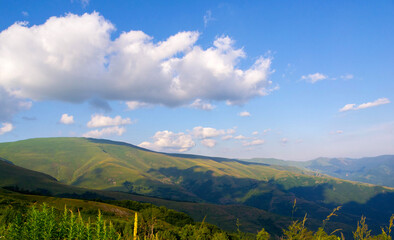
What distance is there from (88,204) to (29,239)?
143058mm

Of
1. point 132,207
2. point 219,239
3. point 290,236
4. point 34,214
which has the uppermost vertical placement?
point 34,214

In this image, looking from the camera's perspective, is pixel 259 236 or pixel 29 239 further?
pixel 259 236

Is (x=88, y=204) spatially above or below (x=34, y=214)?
below

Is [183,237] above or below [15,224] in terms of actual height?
below

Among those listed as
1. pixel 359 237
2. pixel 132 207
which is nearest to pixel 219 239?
pixel 359 237

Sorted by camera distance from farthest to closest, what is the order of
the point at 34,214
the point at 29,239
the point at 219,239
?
1. the point at 219,239
2. the point at 34,214
3. the point at 29,239

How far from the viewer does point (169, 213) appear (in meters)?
125

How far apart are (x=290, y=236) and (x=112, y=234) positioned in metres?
9.63

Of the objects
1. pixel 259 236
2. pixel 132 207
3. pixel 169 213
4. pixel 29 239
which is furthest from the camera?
pixel 132 207

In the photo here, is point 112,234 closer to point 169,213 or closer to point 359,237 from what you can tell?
point 359,237

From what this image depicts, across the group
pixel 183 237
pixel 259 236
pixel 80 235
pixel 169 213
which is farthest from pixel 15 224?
pixel 169 213

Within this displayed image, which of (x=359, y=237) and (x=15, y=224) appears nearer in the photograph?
(x=15, y=224)

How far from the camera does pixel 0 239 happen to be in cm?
767

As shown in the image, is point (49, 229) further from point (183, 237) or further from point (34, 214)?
point (183, 237)
